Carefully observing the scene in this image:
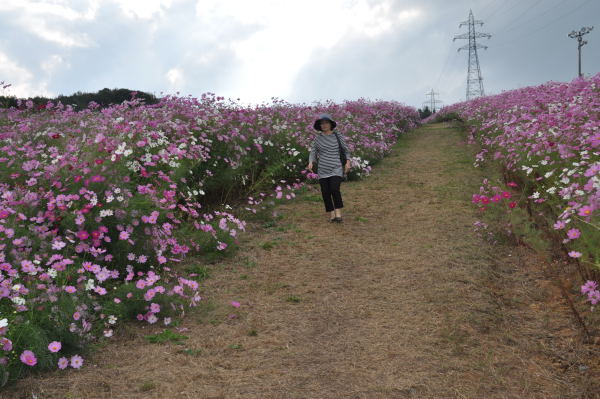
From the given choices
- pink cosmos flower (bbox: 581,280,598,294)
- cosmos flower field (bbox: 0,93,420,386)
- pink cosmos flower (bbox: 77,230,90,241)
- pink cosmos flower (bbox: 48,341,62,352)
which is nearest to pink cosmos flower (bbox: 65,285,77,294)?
cosmos flower field (bbox: 0,93,420,386)

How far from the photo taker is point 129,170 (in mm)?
4484

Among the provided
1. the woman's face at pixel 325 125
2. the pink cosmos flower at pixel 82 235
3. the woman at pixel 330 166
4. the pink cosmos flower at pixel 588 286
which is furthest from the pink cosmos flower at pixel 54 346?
the woman's face at pixel 325 125

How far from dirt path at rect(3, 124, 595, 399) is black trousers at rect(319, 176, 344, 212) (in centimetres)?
88

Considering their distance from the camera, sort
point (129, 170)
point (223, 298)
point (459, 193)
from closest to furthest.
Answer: point (223, 298), point (129, 170), point (459, 193)

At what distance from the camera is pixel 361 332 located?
11.3 feet

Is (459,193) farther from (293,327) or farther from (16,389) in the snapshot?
(16,389)

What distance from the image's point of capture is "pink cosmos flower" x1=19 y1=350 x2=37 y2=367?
8.73 feet

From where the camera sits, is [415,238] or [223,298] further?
[415,238]

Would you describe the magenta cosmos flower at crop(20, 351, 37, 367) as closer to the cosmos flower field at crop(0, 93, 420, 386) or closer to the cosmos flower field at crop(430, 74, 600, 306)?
the cosmos flower field at crop(0, 93, 420, 386)

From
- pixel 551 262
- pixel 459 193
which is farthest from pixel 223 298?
pixel 459 193

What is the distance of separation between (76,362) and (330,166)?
14.9 feet

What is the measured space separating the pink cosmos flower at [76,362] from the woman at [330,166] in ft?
14.1

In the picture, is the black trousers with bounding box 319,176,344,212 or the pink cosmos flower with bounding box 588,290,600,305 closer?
the pink cosmos flower with bounding box 588,290,600,305

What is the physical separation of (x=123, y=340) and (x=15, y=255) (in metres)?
1.03
